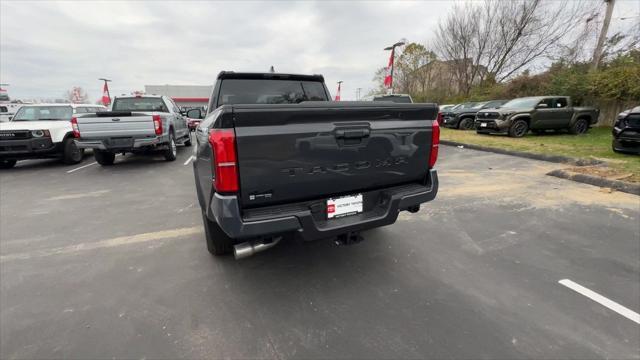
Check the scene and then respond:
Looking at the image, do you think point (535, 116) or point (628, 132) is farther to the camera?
point (535, 116)

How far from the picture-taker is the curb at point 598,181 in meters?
5.05

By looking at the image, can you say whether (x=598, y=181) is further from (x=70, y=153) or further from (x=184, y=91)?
(x=184, y=91)

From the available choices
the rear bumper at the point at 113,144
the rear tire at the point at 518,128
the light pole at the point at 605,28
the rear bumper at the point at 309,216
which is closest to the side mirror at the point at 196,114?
the rear bumper at the point at 113,144

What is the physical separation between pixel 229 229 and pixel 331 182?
85 centimetres

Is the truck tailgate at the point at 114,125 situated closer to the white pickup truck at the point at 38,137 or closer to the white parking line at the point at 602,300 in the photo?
the white pickup truck at the point at 38,137

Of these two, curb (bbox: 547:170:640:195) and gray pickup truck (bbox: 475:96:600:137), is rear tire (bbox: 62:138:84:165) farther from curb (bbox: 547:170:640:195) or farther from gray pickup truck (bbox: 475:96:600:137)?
gray pickup truck (bbox: 475:96:600:137)

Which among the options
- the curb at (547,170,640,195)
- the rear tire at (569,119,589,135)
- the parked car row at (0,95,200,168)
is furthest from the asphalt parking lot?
the rear tire at (569,119,589,135)

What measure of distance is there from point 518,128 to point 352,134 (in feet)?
40.8

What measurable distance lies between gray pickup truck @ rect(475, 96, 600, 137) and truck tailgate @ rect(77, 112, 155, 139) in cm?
1261

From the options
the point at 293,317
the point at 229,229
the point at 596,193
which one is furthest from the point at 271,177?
the point at 596,193

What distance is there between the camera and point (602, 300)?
241 cm

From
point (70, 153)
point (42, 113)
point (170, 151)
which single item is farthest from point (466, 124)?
point (42, 113)

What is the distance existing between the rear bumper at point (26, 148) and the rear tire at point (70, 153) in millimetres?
341

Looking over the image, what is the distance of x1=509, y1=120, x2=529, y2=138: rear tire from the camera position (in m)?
11.7
